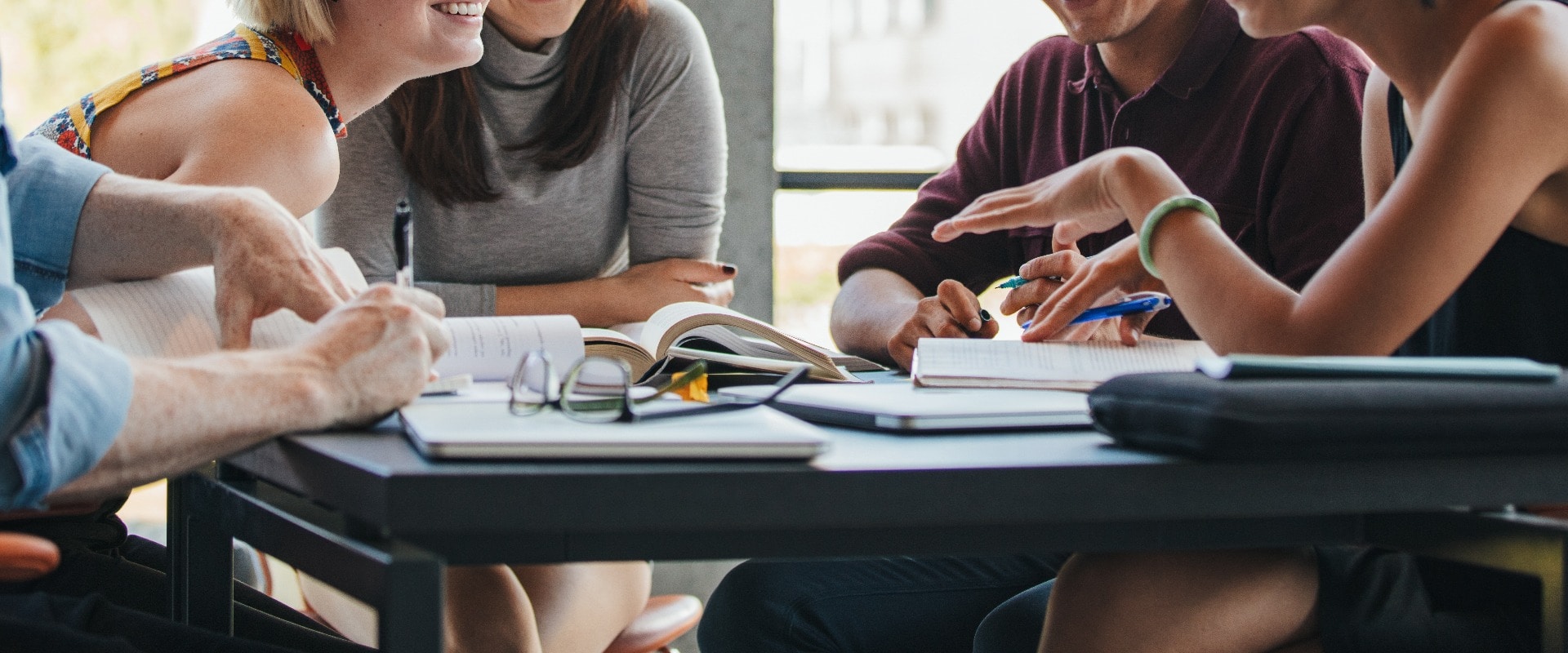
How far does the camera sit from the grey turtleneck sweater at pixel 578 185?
205cm

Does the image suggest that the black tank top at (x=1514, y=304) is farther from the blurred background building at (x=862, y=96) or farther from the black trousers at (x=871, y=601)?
the blurred background building at (x=862, y=96)

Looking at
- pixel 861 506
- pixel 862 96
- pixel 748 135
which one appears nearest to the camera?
pixel 861 506

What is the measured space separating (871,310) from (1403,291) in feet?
2.66

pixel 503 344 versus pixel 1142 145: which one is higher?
pixel 1142 145

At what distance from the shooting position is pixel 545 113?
2.09 m

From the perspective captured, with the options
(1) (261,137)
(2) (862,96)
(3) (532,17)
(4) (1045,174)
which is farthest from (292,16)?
(2) (862,96)

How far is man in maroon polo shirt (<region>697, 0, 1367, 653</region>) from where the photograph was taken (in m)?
1.26

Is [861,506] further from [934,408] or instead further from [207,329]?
[207,329]

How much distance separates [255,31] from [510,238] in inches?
25.5

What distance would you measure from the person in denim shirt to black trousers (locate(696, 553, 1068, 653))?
17.3 inches

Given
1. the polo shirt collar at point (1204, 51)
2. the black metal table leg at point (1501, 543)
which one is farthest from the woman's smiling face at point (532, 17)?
the black metal table leg at point (1501, 543)

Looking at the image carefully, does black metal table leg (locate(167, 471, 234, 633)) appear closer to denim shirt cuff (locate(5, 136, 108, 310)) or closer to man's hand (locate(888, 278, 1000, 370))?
denim shirt cuff (locate(5, 136, 108, 310))

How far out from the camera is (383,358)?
0.73 metres

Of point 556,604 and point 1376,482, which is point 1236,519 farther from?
point 556,604
